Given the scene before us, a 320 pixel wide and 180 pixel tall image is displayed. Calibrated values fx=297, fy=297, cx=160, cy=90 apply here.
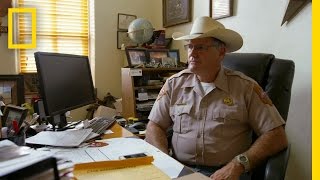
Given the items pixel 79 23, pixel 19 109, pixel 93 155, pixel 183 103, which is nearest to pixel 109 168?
pixel 93 155

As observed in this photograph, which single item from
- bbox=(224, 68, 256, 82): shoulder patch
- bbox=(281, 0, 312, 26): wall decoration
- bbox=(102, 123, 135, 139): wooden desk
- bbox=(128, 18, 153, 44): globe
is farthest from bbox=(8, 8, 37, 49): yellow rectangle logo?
bbox=(281, 0, 312, 26): wall decoration

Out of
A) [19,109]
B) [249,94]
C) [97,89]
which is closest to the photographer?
[19,109]

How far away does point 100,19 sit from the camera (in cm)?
350

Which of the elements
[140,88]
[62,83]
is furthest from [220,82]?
[140,88]

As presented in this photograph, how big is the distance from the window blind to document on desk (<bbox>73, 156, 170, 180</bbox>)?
8.27 feet

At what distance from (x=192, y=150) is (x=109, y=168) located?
674 millimetres

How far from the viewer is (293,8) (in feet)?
6.40

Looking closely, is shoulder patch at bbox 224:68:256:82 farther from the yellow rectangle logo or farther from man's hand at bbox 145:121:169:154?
the yellow rectangle logo

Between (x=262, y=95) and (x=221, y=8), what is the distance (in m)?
1.32

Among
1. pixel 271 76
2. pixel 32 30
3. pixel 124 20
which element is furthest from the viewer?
pixel 124 20

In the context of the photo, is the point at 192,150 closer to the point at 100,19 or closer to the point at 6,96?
the point at 6,96

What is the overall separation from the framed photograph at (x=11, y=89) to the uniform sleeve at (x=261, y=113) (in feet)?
4.21

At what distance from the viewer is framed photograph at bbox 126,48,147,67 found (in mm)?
2912

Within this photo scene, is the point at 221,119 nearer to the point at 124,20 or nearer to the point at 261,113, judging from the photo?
the point at 261,113
